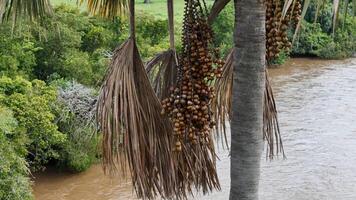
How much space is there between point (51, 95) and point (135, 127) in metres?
9.08

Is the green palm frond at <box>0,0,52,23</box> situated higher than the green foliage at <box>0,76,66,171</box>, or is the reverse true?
the green palm frond at <box>0,0,52,23</box>

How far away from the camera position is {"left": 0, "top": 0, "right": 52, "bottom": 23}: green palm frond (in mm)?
3271

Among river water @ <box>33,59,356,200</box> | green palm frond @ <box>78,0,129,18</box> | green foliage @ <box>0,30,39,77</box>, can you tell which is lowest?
river water @ <box>33,59,356,200</box>

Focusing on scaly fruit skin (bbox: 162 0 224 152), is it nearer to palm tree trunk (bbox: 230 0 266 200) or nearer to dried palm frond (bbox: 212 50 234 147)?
palm tree trunk (bbox: 230 0 266 200)

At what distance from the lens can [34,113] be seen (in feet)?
36.6

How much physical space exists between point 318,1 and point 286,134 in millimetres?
12184

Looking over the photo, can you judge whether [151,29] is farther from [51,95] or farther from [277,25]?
[277,25]

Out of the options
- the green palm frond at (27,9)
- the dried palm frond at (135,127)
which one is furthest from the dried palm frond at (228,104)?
the green palm frond at (27,9)

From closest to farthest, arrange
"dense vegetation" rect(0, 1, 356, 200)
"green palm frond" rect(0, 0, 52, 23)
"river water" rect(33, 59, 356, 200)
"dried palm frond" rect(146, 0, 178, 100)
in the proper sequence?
"green palm frond" rect(0, 0, 52, 23)
"dried palm frond" rect(146, 0, 178, 100)
"dense vegetation" rect(0, 1, 356, 200)
"river water" rect(33, 59, 356, 200)

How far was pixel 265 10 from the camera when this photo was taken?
309cm

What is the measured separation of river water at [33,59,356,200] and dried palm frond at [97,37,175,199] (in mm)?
6519

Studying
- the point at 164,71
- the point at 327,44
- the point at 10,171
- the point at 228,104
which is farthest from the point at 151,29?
the point at 164,71

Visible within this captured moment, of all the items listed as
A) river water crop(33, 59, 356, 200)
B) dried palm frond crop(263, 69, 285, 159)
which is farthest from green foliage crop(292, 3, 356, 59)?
dried palm frond crop(263, 69, 285, 159)

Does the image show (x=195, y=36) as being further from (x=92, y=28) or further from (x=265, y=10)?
(x=92, y=28)
